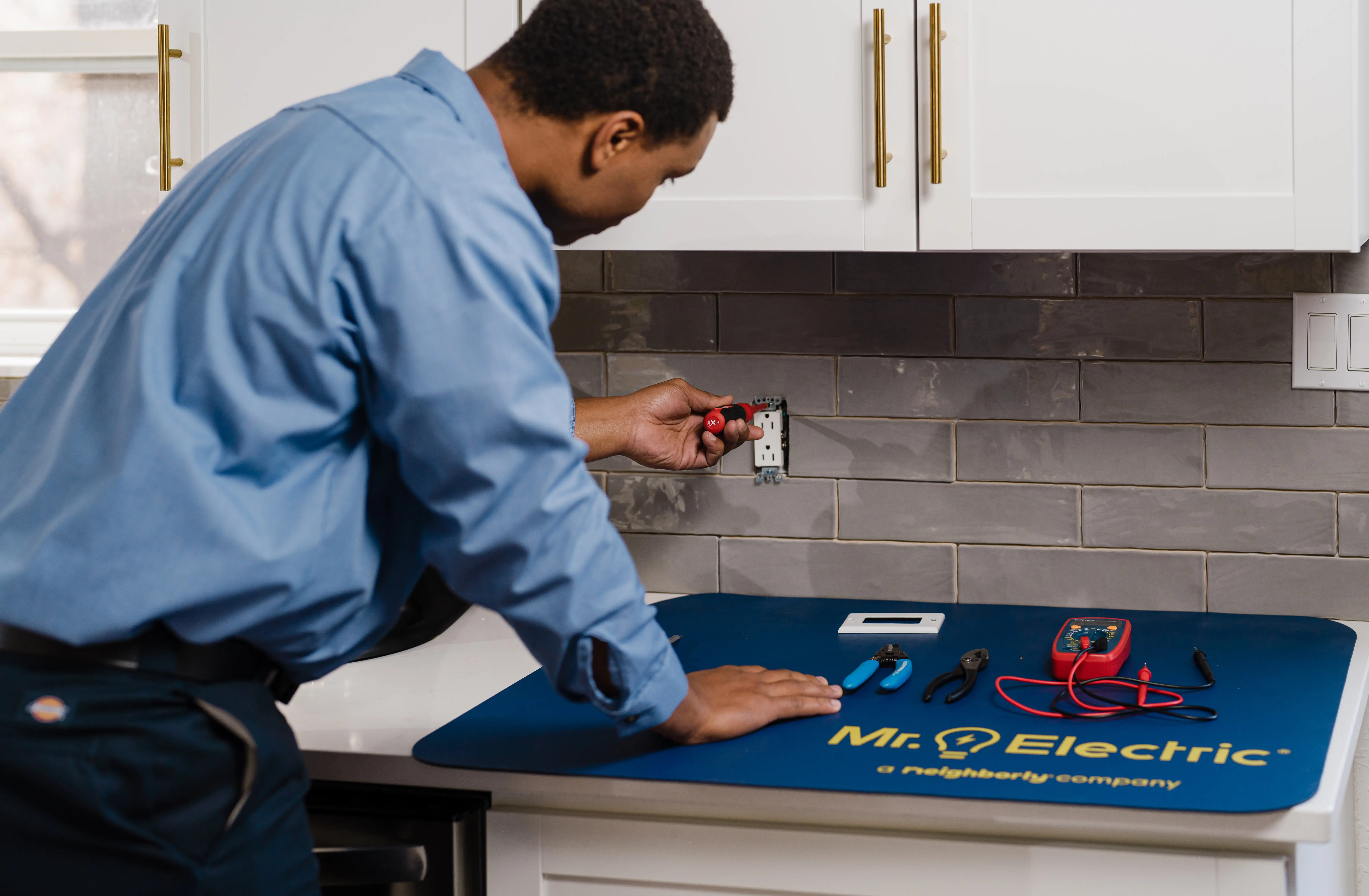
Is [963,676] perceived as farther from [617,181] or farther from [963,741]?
[617,181]

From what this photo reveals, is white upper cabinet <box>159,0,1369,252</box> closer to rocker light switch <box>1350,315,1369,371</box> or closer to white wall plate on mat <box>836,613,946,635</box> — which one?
rocker light switch <box>1350,315,1369,371</box>

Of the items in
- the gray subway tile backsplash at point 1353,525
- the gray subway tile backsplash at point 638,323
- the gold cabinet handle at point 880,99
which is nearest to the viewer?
the gold cabinet handle at point 880,99

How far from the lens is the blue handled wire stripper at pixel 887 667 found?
50.3 inches

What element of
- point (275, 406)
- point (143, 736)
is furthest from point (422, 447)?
point (143, 736)

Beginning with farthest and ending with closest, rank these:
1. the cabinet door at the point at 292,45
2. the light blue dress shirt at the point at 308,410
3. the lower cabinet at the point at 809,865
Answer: the cabinet door at the point at 292,45, the lower cabinet at the point at 809,865, the light blue dress shirt at the point at 308,410

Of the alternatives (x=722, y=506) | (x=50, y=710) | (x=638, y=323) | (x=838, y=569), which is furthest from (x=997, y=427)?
(x=50, y=710)

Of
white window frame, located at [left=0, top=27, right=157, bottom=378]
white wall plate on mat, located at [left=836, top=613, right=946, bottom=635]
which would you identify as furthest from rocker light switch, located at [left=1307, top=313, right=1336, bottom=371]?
white window frame, located at [left=0, top=27, right=157, bottom=378]

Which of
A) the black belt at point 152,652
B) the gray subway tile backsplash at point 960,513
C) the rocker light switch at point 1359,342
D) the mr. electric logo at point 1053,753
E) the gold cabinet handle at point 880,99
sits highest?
the gold cabinet handle at point 880,99

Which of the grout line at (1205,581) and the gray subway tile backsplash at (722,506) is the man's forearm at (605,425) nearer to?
the gray subway tile backsplash at (722,506)

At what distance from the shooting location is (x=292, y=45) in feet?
4.95

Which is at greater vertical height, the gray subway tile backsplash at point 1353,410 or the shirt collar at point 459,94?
the shirt collar at point 459,94

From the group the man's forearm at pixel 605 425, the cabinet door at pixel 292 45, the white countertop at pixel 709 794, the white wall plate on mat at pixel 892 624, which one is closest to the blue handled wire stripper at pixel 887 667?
the white wall plate on mat at pixel 892 624

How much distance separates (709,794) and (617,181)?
1.69 ft

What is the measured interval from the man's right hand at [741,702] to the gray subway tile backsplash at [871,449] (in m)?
0.54
